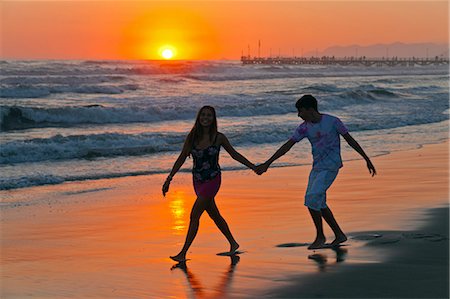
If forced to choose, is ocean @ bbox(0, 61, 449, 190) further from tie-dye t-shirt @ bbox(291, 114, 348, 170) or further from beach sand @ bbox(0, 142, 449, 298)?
tie-dye t-shirt @ bbox(291, 114, 348, 170)

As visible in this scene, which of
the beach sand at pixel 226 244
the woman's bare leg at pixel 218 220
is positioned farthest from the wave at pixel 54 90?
the woman's bare leg at pixel 218 220

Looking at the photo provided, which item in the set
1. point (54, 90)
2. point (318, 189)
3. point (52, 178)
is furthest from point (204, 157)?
point (54, 90)

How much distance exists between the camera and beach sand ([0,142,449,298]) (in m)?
7.45

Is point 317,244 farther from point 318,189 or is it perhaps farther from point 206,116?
point 206,116

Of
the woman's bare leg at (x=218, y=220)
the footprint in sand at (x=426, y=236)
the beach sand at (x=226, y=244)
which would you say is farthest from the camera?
the footprint in sand at (x=426, y=236)

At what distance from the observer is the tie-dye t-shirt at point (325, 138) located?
894cm

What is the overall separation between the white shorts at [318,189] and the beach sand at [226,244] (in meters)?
0.45

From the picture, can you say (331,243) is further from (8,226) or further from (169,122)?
(169,122)

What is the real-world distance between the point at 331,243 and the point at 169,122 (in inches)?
924

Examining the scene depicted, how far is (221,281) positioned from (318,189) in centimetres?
176

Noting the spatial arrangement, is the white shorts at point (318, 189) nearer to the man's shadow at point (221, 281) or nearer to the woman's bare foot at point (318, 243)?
the woman's bare foot at point (318, 243)

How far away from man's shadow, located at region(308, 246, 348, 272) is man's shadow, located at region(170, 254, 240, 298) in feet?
2.33

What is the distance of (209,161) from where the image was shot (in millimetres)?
8617

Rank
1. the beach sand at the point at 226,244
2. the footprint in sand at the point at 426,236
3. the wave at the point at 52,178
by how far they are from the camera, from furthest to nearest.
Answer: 1. the wave at the point at 52,178
2. the footprint in sand at the point at 426,236
3. the beach sand at the point at 226,244
